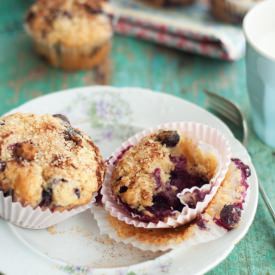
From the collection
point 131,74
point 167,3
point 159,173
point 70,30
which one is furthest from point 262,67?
point 167,3

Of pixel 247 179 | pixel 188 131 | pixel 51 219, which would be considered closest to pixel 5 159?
pixel 51 219

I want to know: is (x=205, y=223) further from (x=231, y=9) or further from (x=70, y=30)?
(x=231, y=9)

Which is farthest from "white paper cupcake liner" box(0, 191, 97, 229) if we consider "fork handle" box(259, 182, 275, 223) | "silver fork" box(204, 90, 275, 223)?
"silver fork" box(204, 90, 275, 223)

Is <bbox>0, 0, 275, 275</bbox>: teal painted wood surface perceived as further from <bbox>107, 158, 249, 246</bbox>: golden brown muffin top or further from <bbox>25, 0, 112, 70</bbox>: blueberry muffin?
<bbox>107, 158, 249, 246</bbox>: golden brown muffin top

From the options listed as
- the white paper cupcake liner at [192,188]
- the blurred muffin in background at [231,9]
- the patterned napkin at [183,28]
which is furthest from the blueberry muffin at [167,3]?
the white paper cupcake liner at [192,188]

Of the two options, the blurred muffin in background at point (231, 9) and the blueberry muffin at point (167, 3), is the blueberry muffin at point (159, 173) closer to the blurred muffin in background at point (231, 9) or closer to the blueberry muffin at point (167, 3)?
the blurred muffin in background at point (231, 9)
